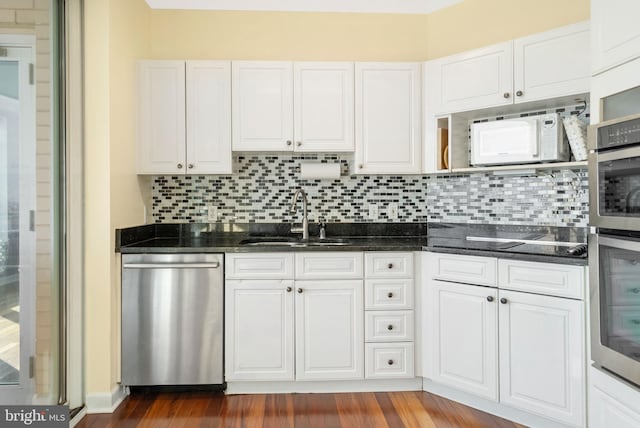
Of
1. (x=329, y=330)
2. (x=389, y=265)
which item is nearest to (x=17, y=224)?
(x=329, y=330)

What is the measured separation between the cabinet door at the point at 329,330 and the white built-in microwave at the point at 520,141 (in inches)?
45.0

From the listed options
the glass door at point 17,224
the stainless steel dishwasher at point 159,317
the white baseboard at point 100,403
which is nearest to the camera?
the glass door at point 17,224

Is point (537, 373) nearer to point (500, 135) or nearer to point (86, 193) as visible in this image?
point (500, 135)

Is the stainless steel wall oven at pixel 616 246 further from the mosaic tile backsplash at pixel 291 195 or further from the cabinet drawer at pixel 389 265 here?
the mosaic tile backsplash at pixel 291 195

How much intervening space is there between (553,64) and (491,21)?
74 centimetres

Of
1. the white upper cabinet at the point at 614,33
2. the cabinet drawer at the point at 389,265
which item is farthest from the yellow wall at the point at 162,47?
the cabinet drawer at the point at 389,265

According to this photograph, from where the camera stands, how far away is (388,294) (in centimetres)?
258

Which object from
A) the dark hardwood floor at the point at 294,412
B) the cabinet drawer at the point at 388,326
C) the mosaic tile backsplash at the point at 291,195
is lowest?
the dark hardwood floor at the point at 294,412

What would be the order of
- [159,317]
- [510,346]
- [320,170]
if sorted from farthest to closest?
[320,170] < [159,317] < [510,346]

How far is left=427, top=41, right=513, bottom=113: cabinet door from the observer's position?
2486mm

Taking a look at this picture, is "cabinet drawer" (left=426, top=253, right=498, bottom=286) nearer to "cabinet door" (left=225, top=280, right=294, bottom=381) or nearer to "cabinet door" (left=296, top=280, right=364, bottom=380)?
"cabinet door" (left=296, top=280, right=364, bottom=380)

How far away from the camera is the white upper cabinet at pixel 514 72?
225 cm

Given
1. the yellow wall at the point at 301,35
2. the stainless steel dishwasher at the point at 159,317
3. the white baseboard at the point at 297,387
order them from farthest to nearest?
the yellow wall at the point at 301,35
the white baseboard at the point at 297,387
the stainless steel dishwasher at the point at 159,317

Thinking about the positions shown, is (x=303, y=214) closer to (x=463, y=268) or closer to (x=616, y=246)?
(x=463, y=268)
